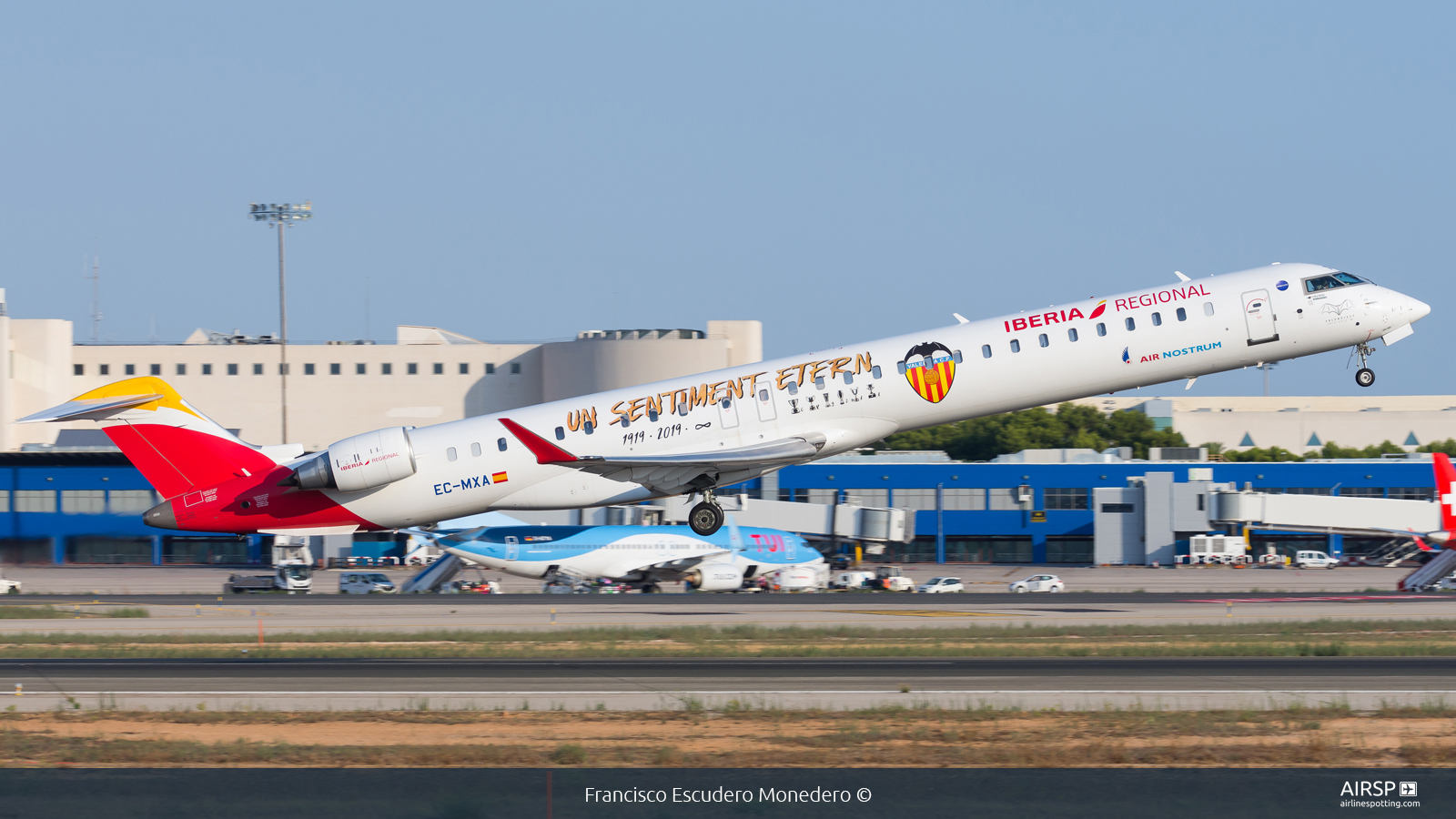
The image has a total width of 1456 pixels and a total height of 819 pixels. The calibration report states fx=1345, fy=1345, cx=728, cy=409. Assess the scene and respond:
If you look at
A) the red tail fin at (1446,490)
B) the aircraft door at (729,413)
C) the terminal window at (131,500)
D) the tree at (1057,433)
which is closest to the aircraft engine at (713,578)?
the aircraft door at (729,413)

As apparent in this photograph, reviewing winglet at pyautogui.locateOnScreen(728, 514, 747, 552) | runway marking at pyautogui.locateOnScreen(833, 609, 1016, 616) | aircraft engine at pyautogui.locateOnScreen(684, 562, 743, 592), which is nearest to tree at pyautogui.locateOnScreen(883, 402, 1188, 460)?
winglet at pyautogui.locateOnScreen(728, 514, 747, 552)

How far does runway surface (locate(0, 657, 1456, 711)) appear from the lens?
23328 millimetres

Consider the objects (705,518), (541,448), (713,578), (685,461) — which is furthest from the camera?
(713,578)

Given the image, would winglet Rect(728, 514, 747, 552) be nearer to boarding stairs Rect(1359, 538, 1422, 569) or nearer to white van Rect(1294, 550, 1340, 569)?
white van Rect(1294, 550, 1340, 569)

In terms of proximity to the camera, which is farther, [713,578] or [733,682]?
[713,578]

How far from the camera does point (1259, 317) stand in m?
28.8

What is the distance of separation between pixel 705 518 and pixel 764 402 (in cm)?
307

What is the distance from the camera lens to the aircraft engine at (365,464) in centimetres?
3150

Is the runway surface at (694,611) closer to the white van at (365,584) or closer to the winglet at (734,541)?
the winglet at (734,541)

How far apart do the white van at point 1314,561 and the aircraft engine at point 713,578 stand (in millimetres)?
38436

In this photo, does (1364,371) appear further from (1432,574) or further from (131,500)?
(131,500)

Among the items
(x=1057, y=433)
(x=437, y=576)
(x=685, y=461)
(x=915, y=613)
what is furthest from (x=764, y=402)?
(x=1057, y=433)

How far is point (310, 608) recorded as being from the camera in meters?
45.8
